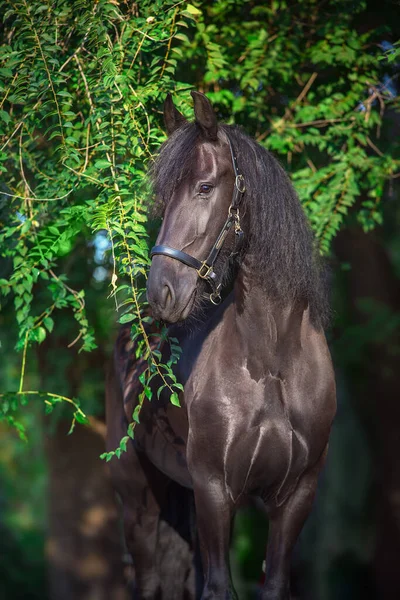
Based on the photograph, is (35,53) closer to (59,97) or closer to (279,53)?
(59,97)

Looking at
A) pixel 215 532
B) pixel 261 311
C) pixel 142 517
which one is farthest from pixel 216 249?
pixel 142 517

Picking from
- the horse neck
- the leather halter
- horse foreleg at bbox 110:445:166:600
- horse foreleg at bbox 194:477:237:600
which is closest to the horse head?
the leather halter

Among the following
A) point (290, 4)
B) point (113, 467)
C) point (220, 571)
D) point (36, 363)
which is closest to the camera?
point (220, 571)

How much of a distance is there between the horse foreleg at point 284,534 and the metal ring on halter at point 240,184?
1434mm

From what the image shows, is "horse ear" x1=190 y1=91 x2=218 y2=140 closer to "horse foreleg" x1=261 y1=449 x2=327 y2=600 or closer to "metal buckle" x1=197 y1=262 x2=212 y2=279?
"metal buckle" x1=197 y1=262 x2=212 y2=279

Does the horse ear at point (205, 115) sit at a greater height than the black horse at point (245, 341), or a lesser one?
greater

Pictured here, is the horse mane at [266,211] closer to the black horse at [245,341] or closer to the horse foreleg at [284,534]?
the black horse at [245,341]

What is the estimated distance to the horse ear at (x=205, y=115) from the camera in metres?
3.61

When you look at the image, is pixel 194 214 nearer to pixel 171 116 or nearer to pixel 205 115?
pixel 205 115

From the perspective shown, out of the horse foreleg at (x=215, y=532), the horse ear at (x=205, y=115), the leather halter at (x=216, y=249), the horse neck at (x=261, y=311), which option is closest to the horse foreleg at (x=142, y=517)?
the horse foreleg at (x=215, y=532)

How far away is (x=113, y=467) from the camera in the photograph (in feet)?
17.4

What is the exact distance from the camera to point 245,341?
12.8 ft

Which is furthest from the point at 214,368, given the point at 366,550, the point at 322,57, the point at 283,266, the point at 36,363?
the point at 366,550

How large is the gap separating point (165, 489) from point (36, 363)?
13.8 ft
